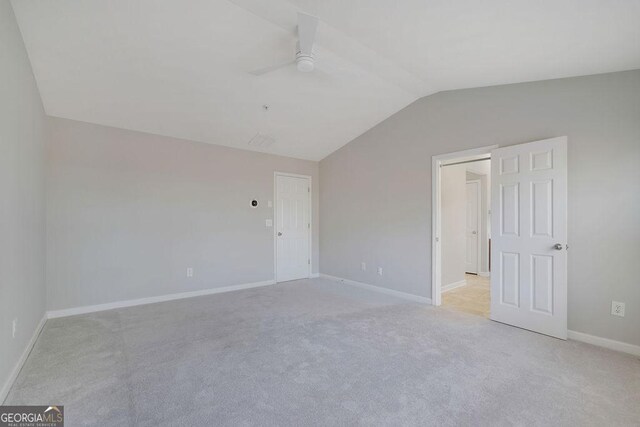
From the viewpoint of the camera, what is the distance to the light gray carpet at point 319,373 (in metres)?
1.76

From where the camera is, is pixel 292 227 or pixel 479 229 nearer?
pixel 292 227

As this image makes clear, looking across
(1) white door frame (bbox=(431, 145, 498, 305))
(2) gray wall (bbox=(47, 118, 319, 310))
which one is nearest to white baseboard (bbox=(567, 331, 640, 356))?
(1) white door frame (bbox=(431, 145, 498, 305))

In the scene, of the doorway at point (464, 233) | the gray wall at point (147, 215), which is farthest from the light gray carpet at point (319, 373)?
the doorway at point (464, 233)

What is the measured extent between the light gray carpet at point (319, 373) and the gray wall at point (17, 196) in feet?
1.24

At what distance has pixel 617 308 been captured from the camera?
264cm

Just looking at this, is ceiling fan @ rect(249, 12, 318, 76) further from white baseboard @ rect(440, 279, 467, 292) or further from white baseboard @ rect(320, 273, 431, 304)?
white baseboard @ rect(440, 279, 467, 292)

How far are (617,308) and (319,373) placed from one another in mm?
2889

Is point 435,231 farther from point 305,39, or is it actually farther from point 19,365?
point 19,365

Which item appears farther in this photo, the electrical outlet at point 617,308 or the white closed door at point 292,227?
the white closed door at point 292,227

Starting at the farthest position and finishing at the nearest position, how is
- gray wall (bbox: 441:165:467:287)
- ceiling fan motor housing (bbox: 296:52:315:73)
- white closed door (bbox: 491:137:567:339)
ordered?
gray wall (bbox: 441:165:467:287) < white closed door (bbox: 491:137:567:339) < ceiling fan motor housing (bbox: 296:52:315:73)

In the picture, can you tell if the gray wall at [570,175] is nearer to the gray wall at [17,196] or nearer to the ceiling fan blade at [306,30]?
the ceiling fan blade at [306,30]

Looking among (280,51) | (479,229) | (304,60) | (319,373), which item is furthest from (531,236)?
(280,51)

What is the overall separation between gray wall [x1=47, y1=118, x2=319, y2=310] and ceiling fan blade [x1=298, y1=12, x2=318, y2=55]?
2768 millimetres

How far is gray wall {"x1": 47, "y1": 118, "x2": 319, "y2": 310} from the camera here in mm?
3520
